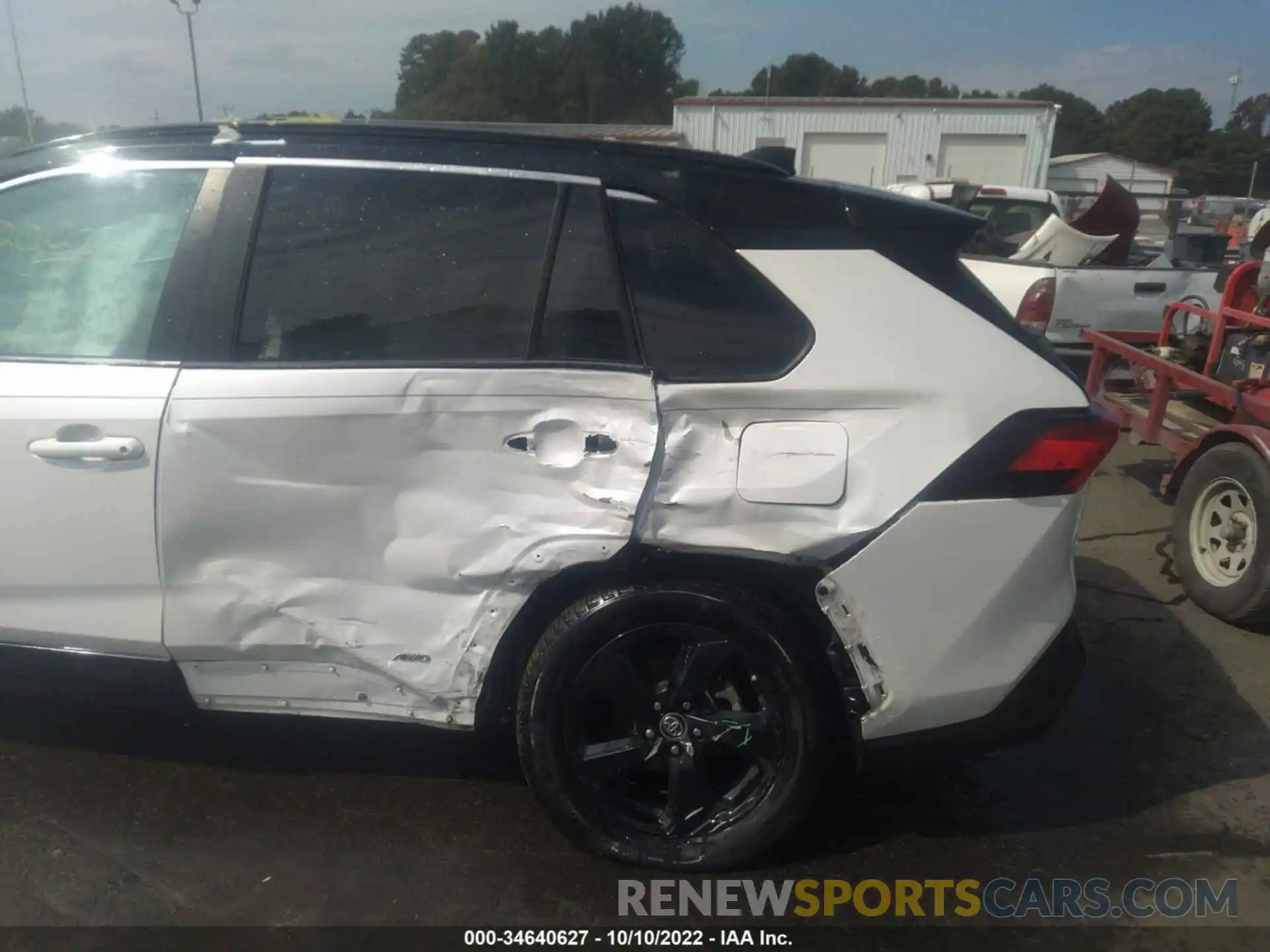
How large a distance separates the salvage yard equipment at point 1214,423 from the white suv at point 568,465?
2.08 meters

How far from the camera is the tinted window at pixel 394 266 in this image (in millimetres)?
2527

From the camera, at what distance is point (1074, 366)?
7809 millimetres

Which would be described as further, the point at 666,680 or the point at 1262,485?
the point at 1262,485

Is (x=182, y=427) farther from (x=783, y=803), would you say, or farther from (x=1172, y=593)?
(x=1172, y=593)

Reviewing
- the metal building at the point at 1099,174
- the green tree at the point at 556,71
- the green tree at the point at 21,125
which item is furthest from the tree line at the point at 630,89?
the green tree at the point at 21,125

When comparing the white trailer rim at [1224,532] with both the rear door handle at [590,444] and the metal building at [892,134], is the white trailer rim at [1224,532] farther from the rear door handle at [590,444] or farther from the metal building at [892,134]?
the metal building at [892,134]

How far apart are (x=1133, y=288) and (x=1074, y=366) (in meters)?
0.84

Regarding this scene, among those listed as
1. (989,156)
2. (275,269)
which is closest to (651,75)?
(989,156)

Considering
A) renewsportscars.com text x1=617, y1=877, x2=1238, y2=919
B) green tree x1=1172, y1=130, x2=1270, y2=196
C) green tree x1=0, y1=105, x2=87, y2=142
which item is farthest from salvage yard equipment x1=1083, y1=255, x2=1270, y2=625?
green tree x1=1172, y1=130, x2=1270, y2=196

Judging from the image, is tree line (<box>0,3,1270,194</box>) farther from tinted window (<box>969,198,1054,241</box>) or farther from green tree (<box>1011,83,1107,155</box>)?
tinted window (<box>969,198,1054,241</box>)

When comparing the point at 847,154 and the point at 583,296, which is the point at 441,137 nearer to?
the point at 583,296

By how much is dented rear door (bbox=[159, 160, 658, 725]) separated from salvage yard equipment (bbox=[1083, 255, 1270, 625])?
3.08 m

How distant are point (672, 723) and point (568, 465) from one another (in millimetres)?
740

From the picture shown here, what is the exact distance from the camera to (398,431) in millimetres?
2457
